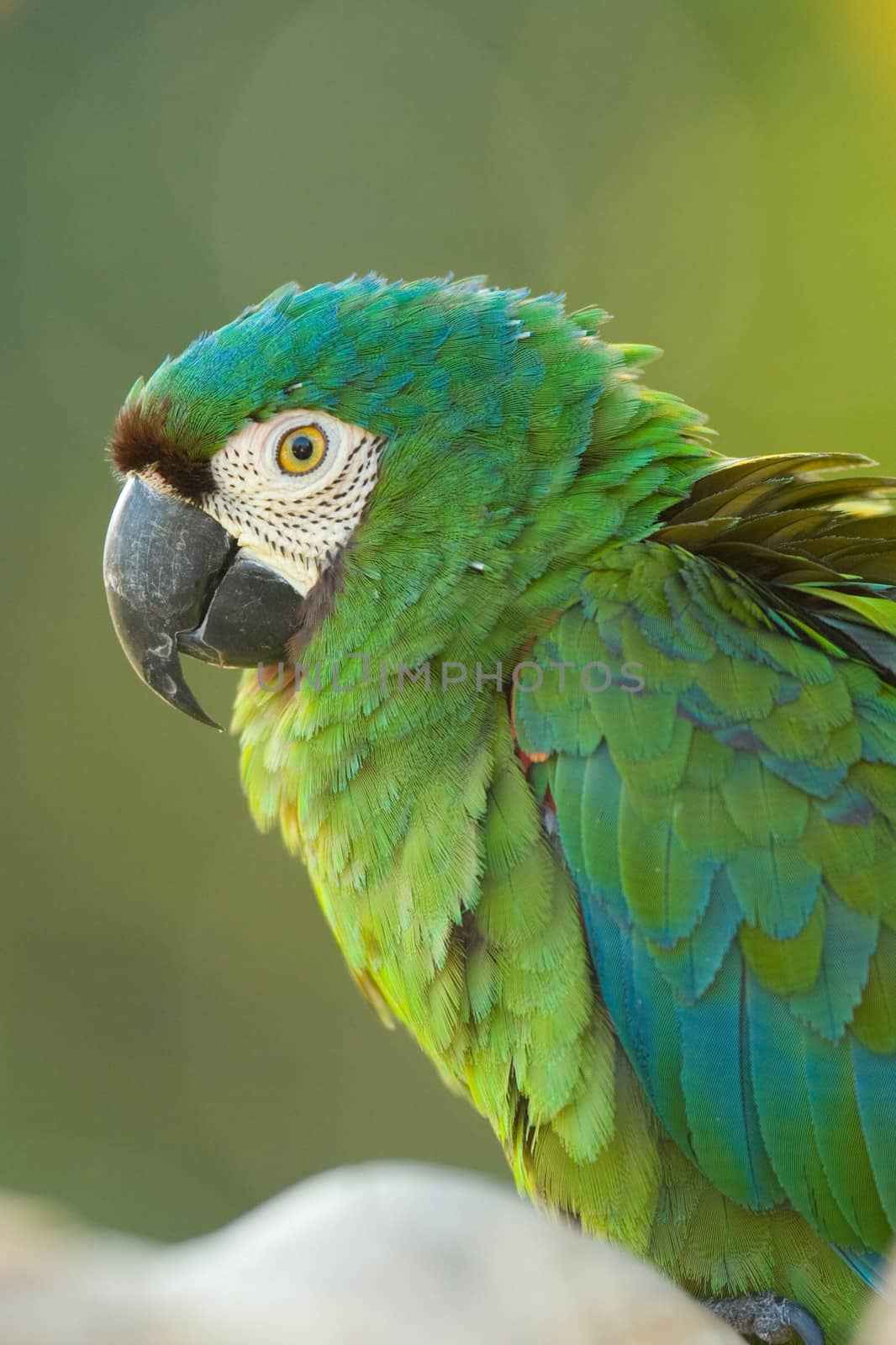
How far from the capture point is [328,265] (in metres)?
4.39

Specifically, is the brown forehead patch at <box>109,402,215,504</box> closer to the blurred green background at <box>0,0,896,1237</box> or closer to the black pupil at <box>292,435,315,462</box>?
the black pupil at <box>292,435,315,462</box>

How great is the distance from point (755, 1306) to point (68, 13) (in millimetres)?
4688

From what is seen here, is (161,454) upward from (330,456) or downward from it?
downward

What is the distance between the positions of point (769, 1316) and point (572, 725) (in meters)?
0.66

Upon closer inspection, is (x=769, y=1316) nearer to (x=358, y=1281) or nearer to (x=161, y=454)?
(x=358, y=1281)

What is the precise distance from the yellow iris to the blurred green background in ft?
9.53

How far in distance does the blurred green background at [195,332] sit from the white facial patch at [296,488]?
9.52ft

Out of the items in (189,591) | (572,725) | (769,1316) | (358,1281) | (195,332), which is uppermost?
(195,332)

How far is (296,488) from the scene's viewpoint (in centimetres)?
157

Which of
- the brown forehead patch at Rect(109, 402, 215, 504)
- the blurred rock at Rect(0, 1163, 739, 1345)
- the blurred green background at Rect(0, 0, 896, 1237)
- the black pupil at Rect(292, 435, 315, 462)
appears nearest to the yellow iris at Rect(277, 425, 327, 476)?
the black pupil at Rect(292, 435, 315, 462)

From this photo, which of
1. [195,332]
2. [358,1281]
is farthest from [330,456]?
[195,332]

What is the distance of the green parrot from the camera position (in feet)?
4.11

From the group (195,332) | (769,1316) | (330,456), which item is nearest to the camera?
(769,1316)

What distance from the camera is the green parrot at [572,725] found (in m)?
1.25
